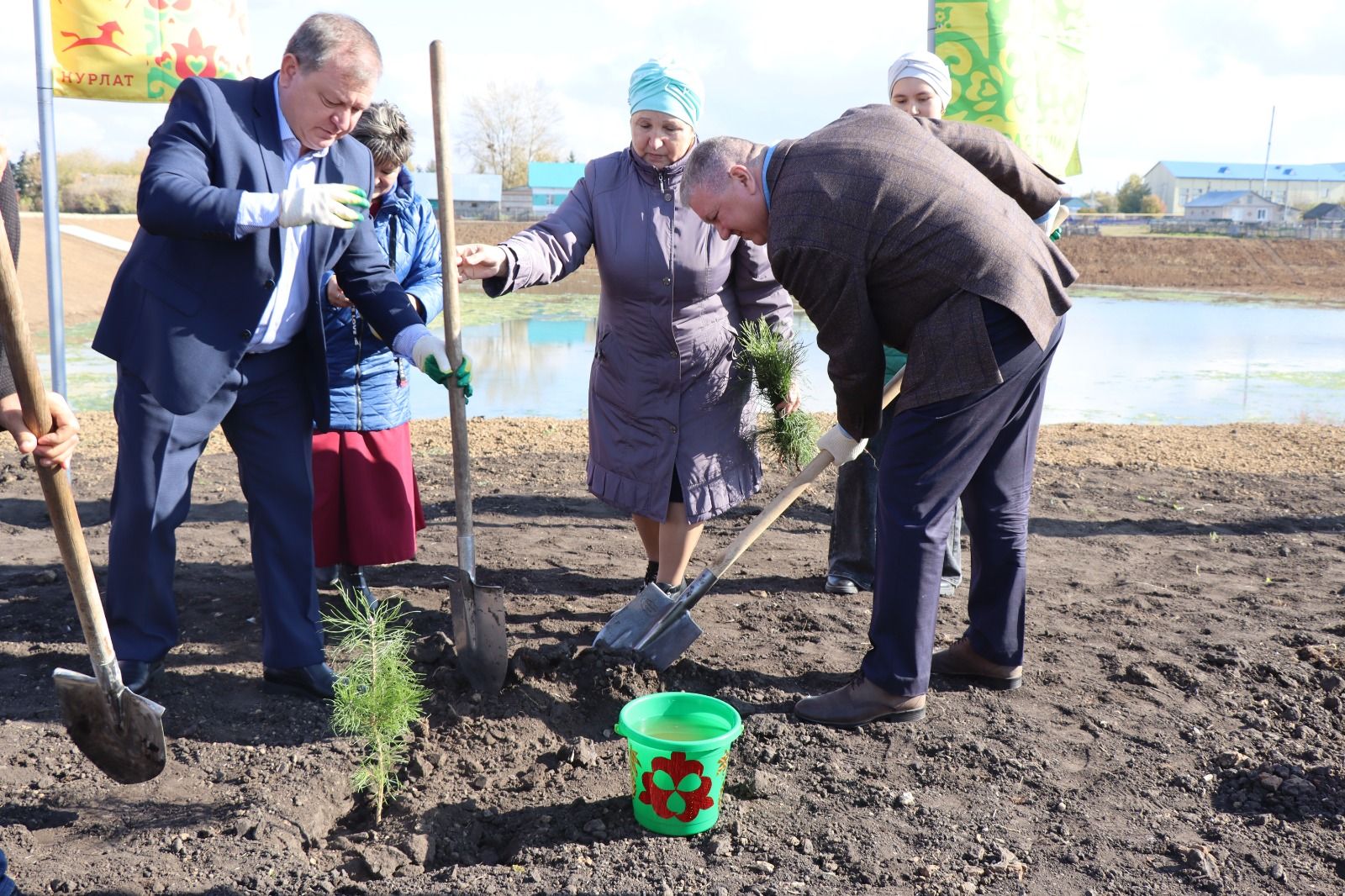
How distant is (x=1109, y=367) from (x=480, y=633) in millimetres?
11061

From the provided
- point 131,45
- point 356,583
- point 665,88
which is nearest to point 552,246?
point 665,88

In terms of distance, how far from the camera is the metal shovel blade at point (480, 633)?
10.6ft

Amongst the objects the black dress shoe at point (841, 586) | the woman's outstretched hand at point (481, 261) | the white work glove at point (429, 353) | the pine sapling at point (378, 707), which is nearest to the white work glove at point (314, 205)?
the white work glove at point (429, 353)

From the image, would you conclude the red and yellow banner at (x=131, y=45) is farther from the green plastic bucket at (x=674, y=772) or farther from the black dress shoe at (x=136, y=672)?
the green plastic bucket at (x=674, y=772)

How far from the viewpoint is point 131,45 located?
6.24 meters

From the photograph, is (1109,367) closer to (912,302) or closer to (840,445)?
(840,445)

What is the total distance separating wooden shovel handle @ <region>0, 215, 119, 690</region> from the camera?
6.50 feet

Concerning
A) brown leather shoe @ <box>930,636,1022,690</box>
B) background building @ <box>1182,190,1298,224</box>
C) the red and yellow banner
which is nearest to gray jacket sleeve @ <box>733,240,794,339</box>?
brown leather shoe @ <box>930,636,1022,690</box>

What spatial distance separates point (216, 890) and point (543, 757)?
0.98m

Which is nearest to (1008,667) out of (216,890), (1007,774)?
(1007,774)

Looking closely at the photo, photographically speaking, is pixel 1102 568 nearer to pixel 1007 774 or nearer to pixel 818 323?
pixel 1007 774

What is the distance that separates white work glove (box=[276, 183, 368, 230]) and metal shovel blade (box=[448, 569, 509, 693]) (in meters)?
1.19

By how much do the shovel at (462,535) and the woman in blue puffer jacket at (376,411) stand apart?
0.64 m

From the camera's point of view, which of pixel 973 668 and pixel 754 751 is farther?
pixel 973 668
